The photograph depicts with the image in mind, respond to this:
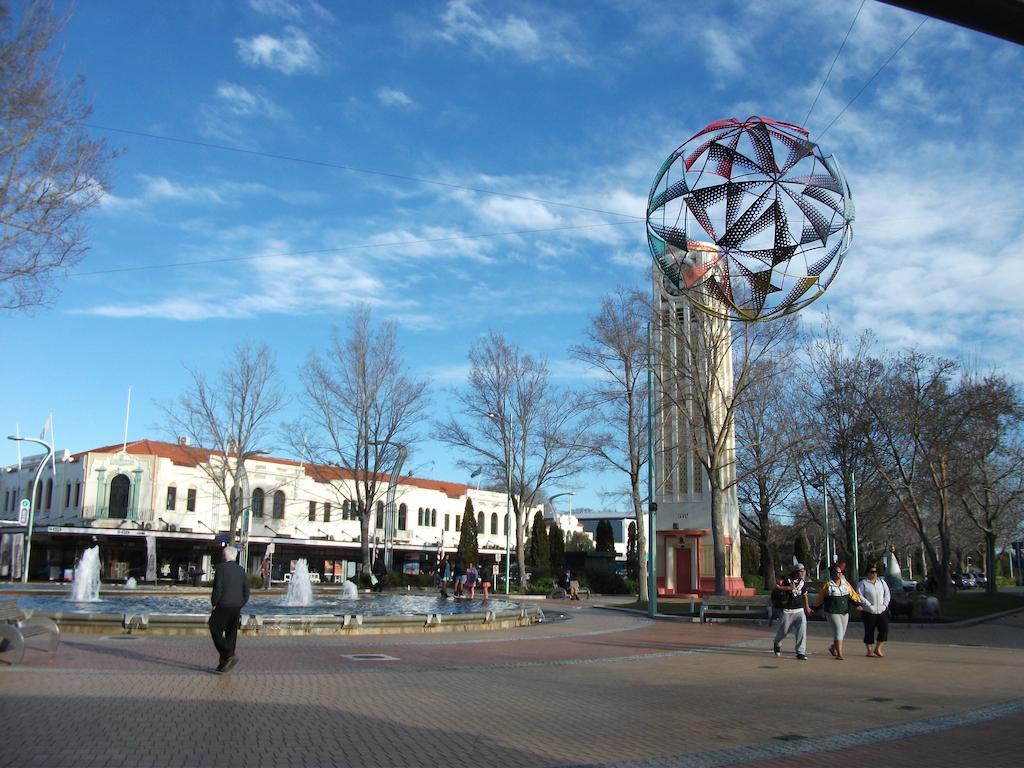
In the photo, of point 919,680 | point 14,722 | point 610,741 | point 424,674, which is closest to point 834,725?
point 610,741

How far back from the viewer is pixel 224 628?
1200cm

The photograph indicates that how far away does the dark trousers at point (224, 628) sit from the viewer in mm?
11797

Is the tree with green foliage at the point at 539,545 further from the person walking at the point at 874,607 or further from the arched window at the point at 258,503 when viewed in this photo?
the person walking at the point at 874,607

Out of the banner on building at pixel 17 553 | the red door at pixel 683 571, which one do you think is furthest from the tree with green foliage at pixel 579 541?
the banner on building at pixel 17 553

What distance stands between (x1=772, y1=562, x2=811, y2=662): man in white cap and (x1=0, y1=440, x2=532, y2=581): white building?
32019 mm

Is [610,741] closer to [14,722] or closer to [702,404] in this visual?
[14,722]

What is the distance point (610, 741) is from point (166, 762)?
406 cm

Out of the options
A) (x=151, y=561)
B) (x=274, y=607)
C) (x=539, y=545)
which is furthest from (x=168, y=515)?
(x=274, y=607)

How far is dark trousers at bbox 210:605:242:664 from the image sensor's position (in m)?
11.8

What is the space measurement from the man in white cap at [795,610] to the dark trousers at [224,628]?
9.79 m

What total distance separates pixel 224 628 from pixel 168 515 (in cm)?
4561

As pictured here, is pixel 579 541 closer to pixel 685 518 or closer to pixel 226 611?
pixel 685 518

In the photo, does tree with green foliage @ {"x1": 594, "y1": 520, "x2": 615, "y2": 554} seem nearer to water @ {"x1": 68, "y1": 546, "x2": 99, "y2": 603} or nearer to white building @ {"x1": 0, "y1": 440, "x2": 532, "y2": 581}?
white building @ {"x1": 0, "y1": 440, "x2": 532, "y2": 581}

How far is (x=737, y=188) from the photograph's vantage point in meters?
11.7
